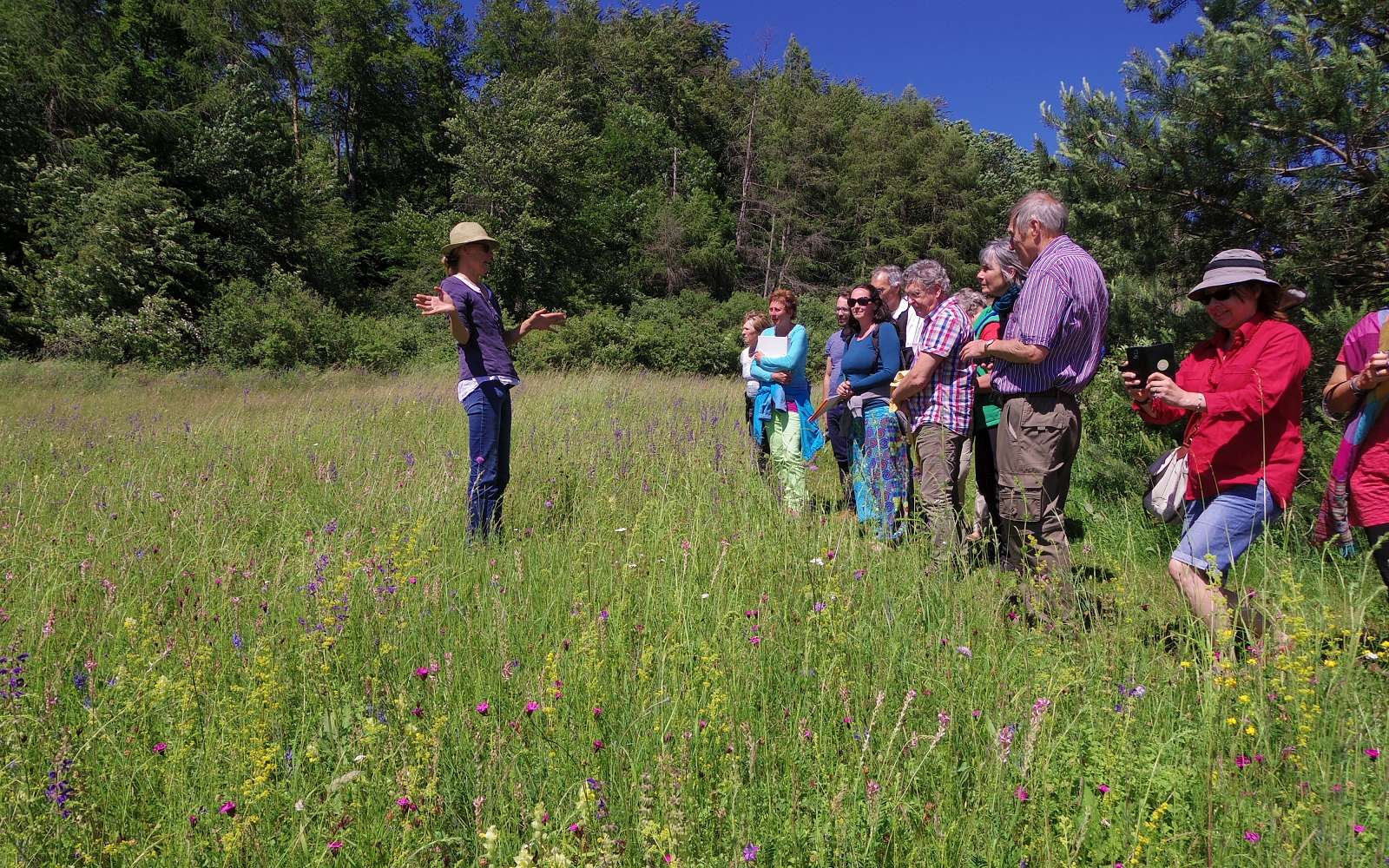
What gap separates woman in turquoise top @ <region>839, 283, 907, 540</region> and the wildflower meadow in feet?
2.03

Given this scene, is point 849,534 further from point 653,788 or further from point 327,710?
point 327,710

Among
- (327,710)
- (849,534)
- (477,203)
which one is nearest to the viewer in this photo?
(327,710)

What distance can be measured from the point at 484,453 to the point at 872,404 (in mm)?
2235

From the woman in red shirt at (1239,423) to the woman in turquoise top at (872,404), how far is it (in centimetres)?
146

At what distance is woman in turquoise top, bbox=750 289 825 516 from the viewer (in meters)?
5.00

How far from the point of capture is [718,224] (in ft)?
115

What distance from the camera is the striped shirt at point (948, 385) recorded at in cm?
372

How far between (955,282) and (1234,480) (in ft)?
116

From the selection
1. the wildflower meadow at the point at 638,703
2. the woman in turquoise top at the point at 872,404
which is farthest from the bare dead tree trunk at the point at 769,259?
the wildflower meadow at the point at 638,703

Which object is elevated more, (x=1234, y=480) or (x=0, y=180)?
(x=0, y=180)

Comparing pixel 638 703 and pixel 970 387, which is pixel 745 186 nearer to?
pixel 970 387

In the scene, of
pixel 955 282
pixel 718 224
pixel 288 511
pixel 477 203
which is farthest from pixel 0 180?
pixel 955 282

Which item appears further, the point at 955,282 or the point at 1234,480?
the point at 955,282

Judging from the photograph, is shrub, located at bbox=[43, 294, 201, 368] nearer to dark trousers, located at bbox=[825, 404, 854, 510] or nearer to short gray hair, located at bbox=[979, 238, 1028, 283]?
dark trousers, located at bbox=[825, 404, 854, 510]
